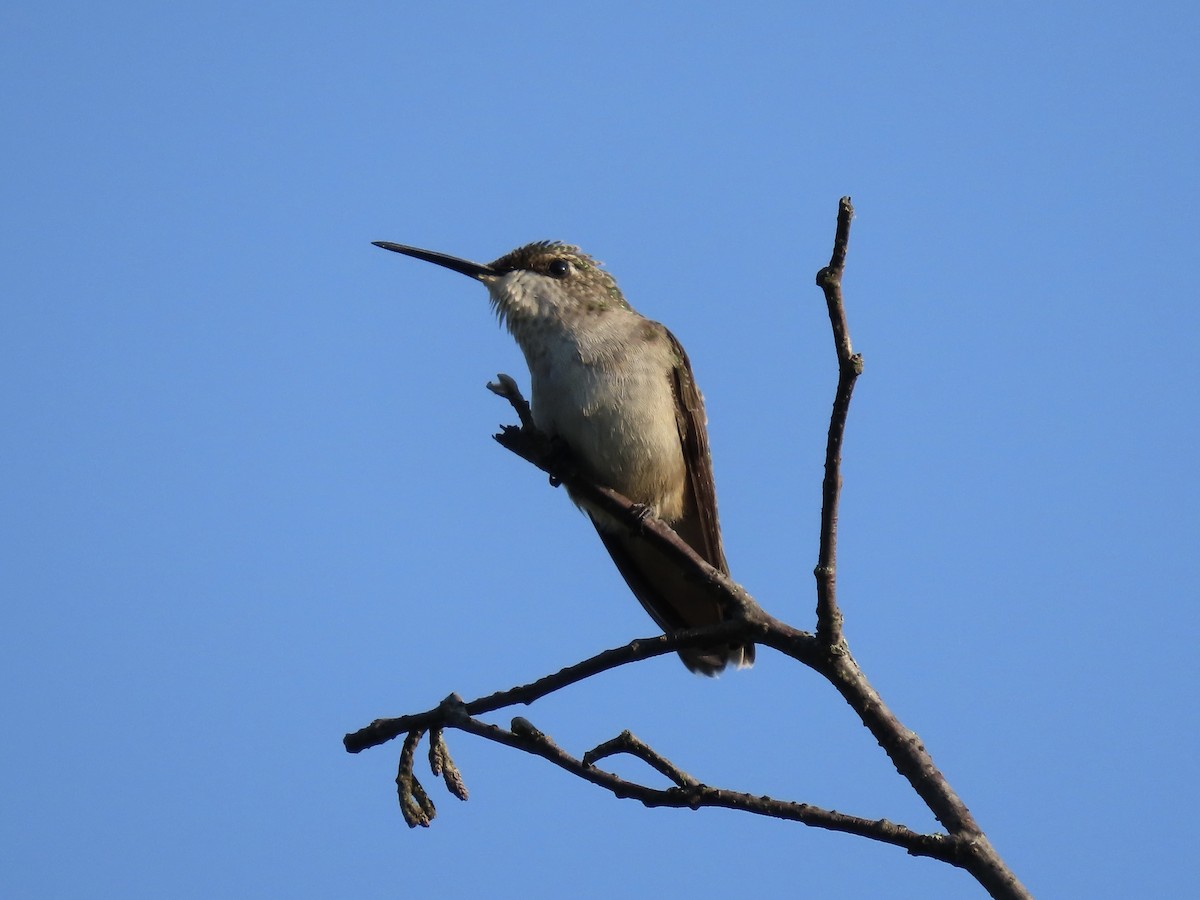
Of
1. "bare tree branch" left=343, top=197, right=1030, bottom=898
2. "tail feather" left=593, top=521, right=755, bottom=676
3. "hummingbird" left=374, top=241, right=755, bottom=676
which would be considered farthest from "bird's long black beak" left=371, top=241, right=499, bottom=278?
"bare tree branch" left=343, top=197, right=1030, bottom=898

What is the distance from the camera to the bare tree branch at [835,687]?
3510mm

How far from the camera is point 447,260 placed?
8133mm

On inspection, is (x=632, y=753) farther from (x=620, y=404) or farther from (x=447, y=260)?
(x=447, y=260)

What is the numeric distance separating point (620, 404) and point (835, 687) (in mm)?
3217

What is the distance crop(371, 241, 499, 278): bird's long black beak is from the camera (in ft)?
26.5

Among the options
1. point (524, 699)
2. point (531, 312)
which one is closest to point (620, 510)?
point (524, 699)

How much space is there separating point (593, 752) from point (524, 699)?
0.97 feet

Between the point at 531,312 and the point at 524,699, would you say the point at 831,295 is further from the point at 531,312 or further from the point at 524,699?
the point at 531,312

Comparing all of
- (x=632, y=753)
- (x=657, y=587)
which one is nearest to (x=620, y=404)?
(x=657, y=587)

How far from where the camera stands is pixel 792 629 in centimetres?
408

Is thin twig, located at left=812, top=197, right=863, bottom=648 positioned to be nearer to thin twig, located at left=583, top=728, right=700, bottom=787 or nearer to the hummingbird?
thin twig, located at left=583, top=728, right=700, bottom=787

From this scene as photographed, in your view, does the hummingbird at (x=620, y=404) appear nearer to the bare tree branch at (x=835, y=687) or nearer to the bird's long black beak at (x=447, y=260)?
the bird's long black beak at (x=447, y=260)

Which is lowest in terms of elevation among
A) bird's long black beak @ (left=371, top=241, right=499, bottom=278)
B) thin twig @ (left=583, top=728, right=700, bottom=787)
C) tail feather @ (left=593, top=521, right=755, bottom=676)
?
thin twig @ (left=583, top=728, right=700, bottom=787)

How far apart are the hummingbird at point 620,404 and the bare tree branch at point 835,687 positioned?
8.27 feet
